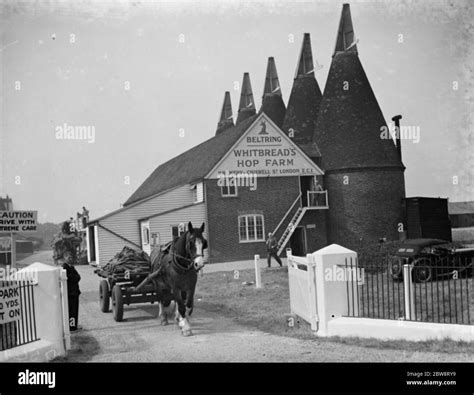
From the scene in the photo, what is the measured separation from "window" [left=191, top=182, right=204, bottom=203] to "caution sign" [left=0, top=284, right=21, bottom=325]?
13.1 metres

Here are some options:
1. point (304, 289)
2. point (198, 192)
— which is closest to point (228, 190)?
point (198, 192)

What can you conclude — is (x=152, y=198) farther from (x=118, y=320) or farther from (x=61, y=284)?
(x=61, y=284)

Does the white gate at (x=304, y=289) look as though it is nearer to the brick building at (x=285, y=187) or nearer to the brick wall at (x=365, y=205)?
the brick building at (x=285, y=187)

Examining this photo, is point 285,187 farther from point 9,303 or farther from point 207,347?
point 9,303

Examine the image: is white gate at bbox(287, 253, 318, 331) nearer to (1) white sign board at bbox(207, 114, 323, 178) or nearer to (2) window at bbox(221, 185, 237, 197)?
(2) window at bbox(221, 185, 237, 197)

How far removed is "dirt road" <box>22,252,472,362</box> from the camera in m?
6.32

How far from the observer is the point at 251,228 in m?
19.5

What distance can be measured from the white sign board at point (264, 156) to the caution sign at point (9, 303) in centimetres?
1357

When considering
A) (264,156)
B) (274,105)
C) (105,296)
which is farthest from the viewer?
(274,105)

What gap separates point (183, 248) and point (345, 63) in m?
15.1

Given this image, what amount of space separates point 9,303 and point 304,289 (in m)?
4.19
